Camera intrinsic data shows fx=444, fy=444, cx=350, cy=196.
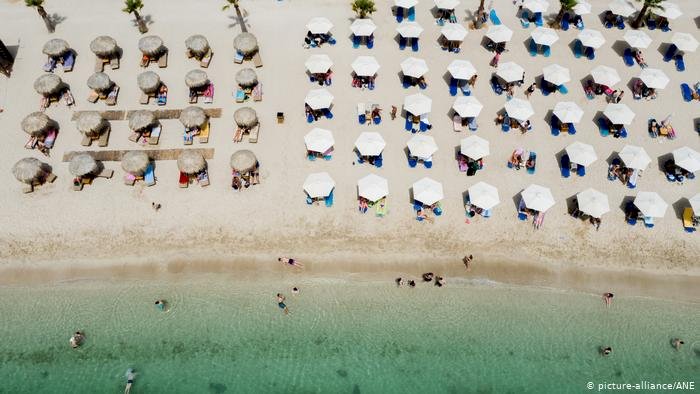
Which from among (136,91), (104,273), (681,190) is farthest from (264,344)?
(681,190)

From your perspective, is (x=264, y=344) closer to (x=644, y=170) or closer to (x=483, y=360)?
(x=483, y=360)

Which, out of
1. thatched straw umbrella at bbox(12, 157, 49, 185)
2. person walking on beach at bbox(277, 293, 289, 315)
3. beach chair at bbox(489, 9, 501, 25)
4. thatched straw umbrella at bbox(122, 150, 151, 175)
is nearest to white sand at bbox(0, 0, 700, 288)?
thatched straw umbrella at bbox(12, 157, 49, 185)

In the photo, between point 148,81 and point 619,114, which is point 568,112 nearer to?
point 619,114

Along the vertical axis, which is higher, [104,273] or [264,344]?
[104,273]

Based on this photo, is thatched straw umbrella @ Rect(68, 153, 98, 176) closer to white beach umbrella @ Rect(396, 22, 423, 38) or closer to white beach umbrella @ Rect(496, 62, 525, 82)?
white beach umbrella @ Rect(396, 22, 423, 38)

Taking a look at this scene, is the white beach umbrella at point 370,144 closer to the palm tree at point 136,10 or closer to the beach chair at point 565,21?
the palm tree at point 136,10

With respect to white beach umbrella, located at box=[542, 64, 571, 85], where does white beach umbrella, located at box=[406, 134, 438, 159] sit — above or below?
below

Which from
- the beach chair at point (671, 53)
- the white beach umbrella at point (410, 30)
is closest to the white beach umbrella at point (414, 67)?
the white beach umbrella at point (410, 30)
